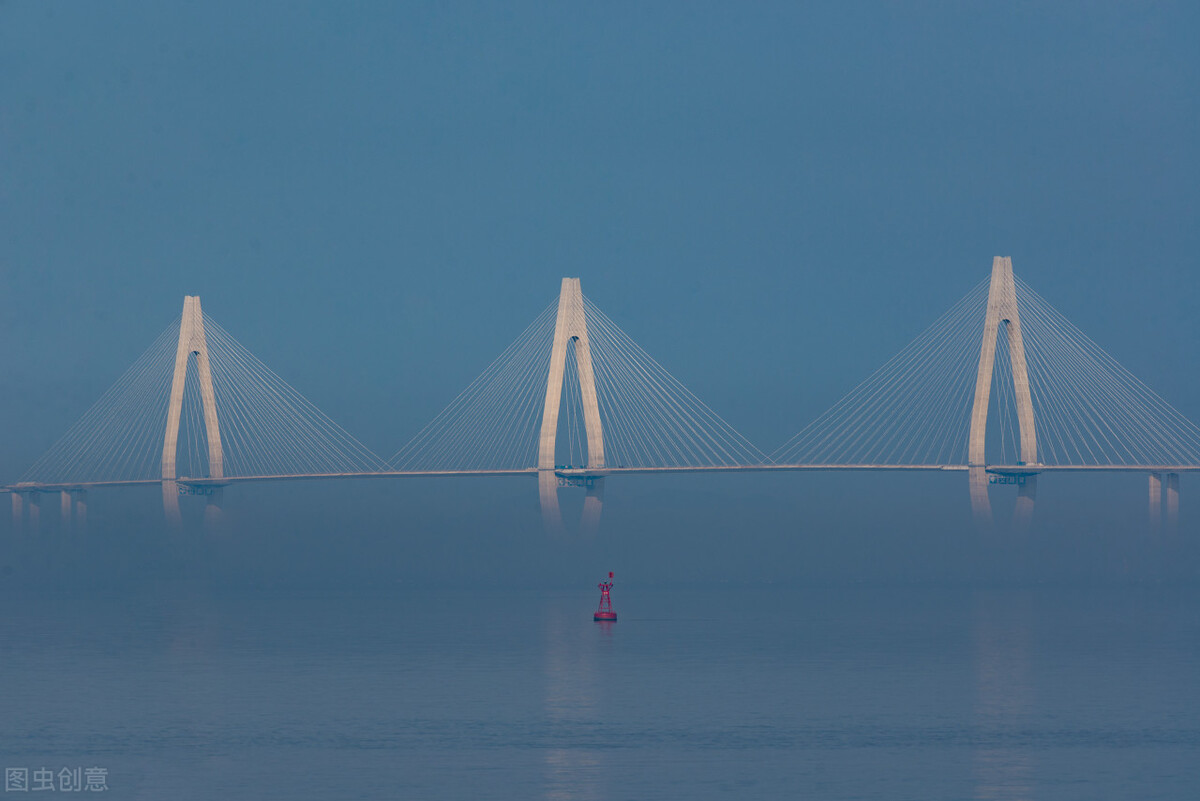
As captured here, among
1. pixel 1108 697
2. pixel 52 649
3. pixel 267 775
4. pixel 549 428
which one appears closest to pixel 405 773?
pixel 267 775

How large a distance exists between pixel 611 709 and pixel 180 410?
42.7m

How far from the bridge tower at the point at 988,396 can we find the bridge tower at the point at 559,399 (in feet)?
44.8

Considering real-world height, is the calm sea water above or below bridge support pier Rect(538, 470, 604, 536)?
below

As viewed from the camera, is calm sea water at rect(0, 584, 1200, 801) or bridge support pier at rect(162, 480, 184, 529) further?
bridge support pier at rect(162, 480, 184, 529)

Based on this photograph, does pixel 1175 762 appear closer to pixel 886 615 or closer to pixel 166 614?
pixel 886 615

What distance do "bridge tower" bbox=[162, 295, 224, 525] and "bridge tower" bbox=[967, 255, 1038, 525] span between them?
2991 centimetres

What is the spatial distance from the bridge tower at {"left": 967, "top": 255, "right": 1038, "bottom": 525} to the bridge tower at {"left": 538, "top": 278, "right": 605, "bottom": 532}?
13.7m

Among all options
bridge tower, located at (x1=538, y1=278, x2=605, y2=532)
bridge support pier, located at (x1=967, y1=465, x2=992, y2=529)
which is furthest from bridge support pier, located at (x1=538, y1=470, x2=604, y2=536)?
bridge support pier, located at (x1=967, y1=465, x2=992, y2=529)

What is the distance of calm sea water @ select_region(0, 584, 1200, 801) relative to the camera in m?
25.0

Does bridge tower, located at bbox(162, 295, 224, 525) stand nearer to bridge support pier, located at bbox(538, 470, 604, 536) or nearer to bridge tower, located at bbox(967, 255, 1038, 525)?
bridge support pier, located at bbox(538, 470, 604, 536)

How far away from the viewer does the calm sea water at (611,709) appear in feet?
82.1

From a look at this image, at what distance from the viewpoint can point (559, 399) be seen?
6344 centimetres

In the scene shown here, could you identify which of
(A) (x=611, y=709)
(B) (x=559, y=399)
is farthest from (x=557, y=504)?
(A) (x=611, y=709)

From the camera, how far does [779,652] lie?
43656mm
